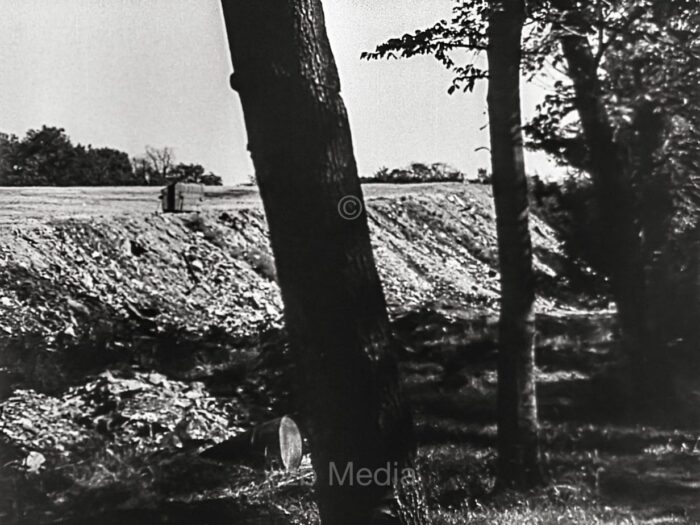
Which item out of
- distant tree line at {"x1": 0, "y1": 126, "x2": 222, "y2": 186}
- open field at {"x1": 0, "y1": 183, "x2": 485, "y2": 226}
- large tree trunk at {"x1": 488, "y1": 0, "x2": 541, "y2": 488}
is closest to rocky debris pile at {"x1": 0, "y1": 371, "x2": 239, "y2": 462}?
open field at {"x1": 0, "y1": 183, "x2": 485, "y2": 226}

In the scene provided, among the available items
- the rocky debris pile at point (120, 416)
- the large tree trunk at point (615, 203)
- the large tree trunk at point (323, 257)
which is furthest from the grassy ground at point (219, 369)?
the large tree trunk at point (615, 203)

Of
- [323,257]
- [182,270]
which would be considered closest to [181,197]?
[182,270]

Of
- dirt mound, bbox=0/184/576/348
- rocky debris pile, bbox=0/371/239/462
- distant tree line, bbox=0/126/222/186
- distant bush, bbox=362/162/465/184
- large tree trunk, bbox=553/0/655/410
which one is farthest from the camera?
large tree trunk, bbox=553/0/655/410

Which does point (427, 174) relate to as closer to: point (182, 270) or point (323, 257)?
point (323, 257)

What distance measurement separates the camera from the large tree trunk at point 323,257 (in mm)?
3613

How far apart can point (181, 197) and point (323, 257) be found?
0.79 metres

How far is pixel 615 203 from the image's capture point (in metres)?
4.38

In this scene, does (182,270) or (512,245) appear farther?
(512,245)

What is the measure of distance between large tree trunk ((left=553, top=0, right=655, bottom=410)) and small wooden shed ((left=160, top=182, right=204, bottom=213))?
6.42 feet

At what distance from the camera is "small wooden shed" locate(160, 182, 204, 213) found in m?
3.95

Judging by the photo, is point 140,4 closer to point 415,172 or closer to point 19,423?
point 415,172

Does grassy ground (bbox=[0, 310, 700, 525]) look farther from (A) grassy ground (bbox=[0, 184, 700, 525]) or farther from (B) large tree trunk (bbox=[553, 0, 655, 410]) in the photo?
(B) large tree trunk (bbox=[553, 0, 655, 410])

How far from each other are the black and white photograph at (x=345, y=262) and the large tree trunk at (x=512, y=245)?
1 cm

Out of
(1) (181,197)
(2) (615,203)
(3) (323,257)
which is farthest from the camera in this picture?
(2) (615,203)
